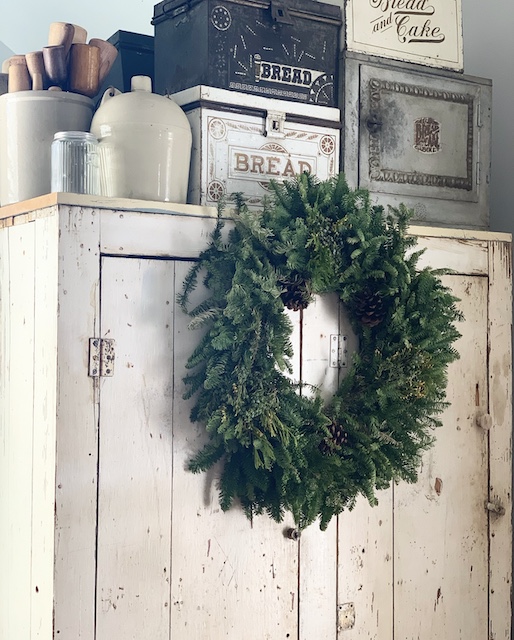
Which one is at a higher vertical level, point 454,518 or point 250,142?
point 250,142

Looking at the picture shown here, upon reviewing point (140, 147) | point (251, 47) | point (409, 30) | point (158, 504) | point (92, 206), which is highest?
point (409, 30)

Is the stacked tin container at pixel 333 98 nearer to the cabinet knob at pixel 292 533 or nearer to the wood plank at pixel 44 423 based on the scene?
the wood plank at pixel 44 423

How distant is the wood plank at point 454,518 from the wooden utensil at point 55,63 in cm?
92

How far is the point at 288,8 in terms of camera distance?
1.75 meters

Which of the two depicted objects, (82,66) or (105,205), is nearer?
(105,205)

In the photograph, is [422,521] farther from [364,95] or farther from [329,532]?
[364,95]

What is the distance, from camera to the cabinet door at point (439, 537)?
1744 millimetres

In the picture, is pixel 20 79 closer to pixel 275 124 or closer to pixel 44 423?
pixel 275 124

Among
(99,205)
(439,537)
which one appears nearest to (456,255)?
(439,537)

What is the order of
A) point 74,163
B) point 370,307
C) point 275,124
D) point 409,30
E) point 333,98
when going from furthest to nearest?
1. point 409,30
2. point 333,98
3. point 275,124
4. point 370,307
5. point 74,163

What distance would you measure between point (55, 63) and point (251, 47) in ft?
1.30

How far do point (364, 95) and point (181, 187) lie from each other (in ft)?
→ 1.74

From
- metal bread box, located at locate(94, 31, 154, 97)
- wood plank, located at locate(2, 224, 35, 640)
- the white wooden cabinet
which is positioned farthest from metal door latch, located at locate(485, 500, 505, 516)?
metal bread box, located at locate(94, 31, 154, 97)

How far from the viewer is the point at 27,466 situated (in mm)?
1524
